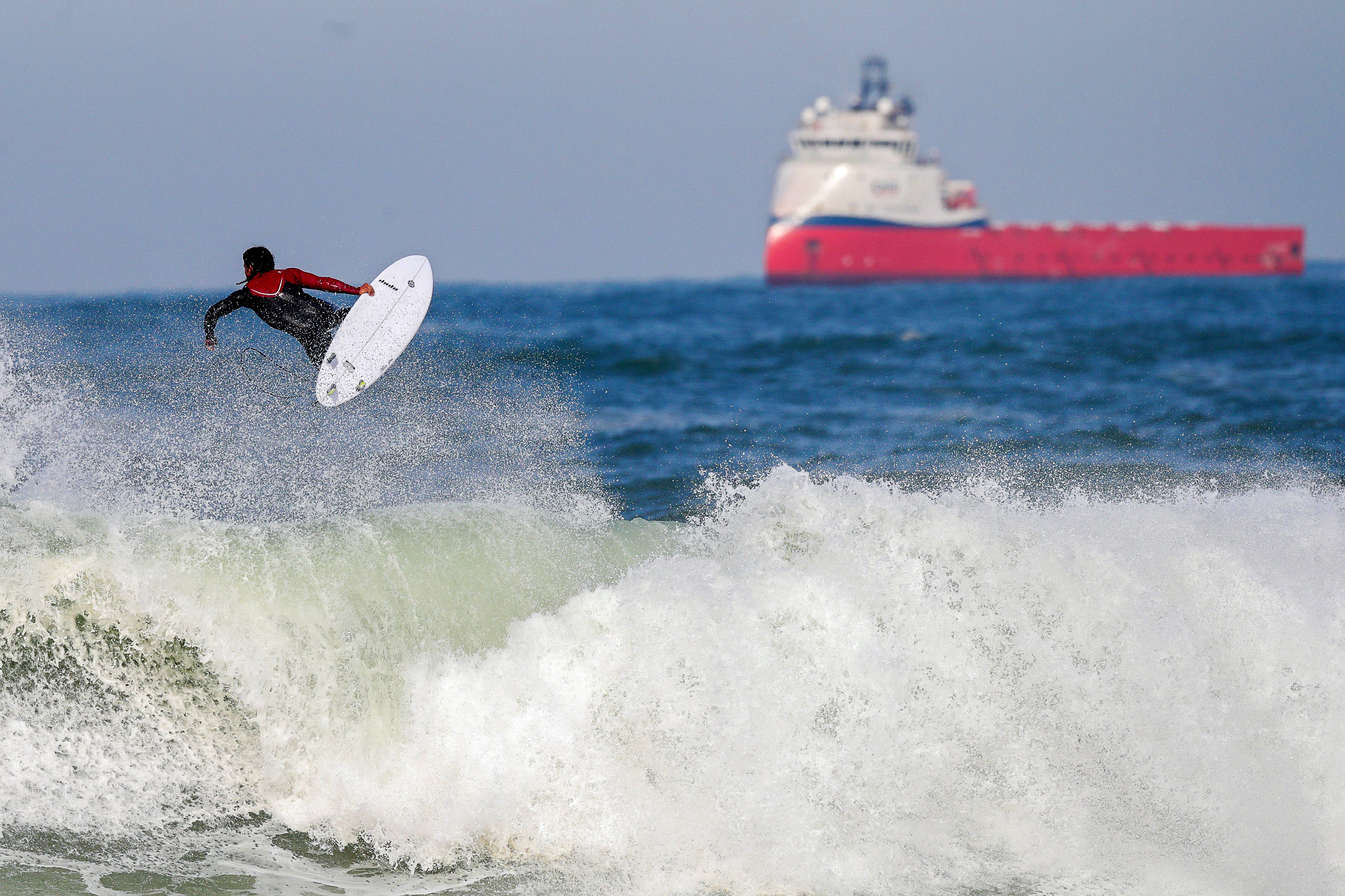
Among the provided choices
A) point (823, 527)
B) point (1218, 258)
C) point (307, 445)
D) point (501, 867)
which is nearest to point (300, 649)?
point (501, 867)

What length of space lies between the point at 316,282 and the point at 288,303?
48 centimetres

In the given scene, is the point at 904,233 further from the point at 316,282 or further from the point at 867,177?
the point at 316,282

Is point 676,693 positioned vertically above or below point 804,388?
below

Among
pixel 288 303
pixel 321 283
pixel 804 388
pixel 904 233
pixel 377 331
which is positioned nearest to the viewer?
pixel 321 283

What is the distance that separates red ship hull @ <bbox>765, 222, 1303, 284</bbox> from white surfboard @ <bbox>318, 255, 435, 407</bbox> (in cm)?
5608

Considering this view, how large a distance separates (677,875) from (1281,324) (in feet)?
87.1

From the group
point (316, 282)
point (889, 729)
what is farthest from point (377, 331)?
point (889, 729)

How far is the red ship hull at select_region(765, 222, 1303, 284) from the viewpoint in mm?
64312

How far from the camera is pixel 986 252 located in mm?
65438

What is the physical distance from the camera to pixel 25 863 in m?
4.78

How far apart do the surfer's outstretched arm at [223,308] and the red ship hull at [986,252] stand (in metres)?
57.4

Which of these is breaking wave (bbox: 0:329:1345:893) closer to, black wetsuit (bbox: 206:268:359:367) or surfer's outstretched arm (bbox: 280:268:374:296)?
black wetsuit (bbox: 206:268:359:367)

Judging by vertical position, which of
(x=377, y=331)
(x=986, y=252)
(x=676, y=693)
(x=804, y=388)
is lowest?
(x=676, y=693)

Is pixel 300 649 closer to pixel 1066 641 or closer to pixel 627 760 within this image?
pixel 627 760
